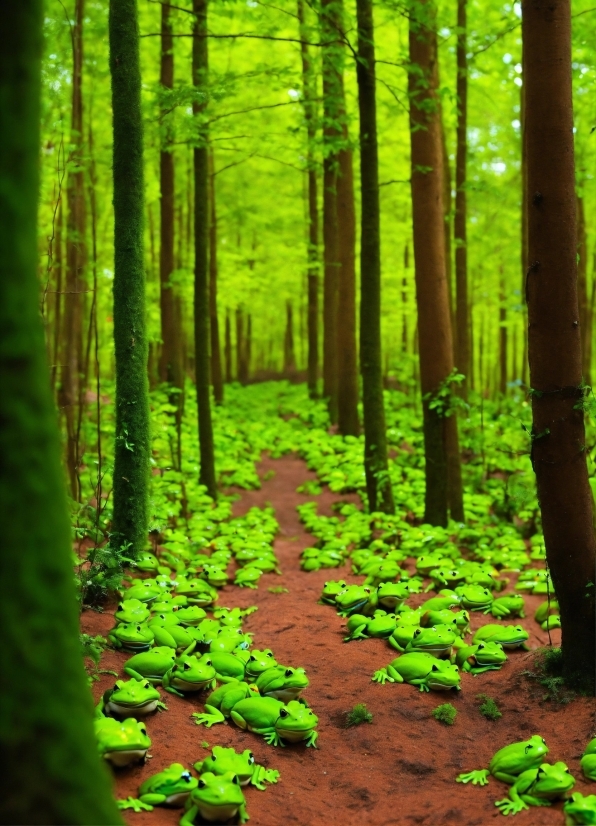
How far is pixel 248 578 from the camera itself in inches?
290

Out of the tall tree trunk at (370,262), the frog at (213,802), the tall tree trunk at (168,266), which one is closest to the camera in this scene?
the frog at (213,802)

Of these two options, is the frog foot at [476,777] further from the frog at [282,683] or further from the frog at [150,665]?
the frog at [150,665]

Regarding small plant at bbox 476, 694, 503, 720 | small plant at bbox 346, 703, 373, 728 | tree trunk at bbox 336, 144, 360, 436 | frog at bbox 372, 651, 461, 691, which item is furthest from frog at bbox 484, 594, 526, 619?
tree trunk at bbox 336, 144, 360, 436

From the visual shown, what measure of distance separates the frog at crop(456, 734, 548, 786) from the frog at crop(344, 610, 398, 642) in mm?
1918

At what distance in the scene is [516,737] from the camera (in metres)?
4.30

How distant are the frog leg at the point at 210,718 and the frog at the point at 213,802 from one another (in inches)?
37.5

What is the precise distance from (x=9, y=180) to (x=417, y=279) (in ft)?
24.3

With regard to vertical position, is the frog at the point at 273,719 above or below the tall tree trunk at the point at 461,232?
below

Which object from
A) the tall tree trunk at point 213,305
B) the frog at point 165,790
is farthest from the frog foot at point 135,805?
the tall tree trunk at point 213,305

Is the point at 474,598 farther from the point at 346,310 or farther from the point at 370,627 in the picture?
the point at 346,310

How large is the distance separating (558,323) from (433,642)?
8.84 ft

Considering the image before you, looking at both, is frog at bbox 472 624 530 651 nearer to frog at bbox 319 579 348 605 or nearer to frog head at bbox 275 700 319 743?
frog at bbox 319 579 348 605

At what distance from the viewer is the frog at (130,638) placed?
4688mm

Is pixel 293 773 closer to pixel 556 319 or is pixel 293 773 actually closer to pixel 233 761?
pixel 233 761
